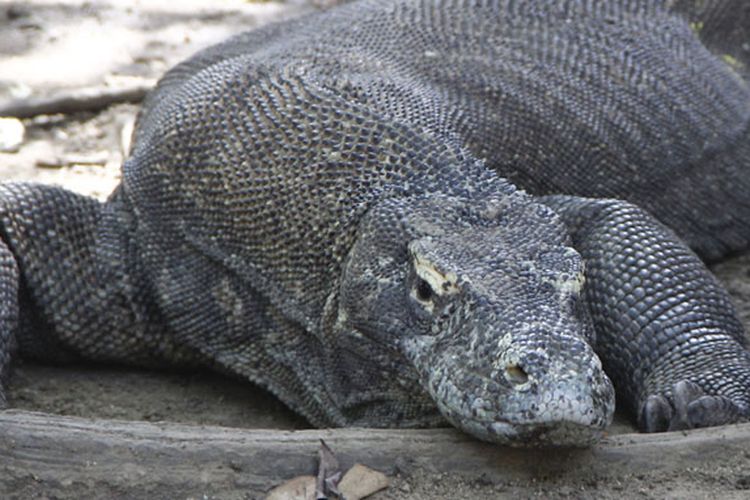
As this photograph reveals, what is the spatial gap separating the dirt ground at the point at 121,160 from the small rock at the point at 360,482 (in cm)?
3

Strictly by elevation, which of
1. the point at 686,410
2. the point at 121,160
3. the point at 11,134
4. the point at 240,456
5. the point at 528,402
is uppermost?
the point at 528,402

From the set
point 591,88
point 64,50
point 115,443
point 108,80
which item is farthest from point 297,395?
point 64,50

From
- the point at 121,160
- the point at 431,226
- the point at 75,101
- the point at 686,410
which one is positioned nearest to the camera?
the point at 431,226

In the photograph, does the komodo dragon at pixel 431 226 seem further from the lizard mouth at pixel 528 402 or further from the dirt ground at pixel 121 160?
the dirt ground at pixel 121 160

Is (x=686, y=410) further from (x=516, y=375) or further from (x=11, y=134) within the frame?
(x=11, y=134)

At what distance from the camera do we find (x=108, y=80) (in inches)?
322

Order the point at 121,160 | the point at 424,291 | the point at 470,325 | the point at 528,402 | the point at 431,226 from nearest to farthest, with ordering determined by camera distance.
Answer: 1. the point at 528,402
2. the point at 470,325
3. the point at 424,291
4. the point at 431,226
5. the point at 121,160

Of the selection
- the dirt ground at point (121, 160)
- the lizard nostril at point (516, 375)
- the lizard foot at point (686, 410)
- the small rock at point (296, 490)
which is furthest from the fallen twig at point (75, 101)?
the lizard nostril at point (516, 375)

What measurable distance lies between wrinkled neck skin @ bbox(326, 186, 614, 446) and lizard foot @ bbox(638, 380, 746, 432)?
475mm

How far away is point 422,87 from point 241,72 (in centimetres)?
71

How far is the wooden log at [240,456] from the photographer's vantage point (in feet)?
11.4

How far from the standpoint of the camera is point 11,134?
732cm

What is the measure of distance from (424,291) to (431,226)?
25 centimetres

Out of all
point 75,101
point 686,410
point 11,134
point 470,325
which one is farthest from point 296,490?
point 75,101
